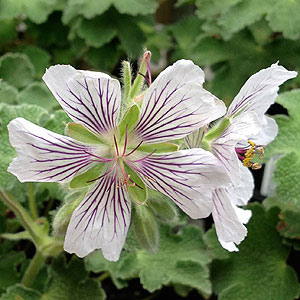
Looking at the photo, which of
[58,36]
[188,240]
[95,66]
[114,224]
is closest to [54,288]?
[188,240]

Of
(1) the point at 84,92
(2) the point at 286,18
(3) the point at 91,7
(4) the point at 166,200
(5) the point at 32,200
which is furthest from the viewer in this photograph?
(3) the point at 91,7

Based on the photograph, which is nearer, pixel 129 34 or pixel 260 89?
pixel 260 89

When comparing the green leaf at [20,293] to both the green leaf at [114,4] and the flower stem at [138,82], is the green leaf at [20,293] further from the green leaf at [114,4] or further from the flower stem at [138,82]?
the green leaf at [114,4]

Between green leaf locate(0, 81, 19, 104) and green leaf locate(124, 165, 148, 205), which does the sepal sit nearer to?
green leaf locate(124, 165, 148, 205)

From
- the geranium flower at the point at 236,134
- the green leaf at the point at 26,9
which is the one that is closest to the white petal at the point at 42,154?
the geranium flower at the point at 236,134

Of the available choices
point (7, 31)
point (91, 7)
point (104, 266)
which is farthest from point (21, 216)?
point (7, 31)

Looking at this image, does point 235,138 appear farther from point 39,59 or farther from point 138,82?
point 39,59

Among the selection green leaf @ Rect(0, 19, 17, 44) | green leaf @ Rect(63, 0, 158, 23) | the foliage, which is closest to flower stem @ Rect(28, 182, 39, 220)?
the foliage
